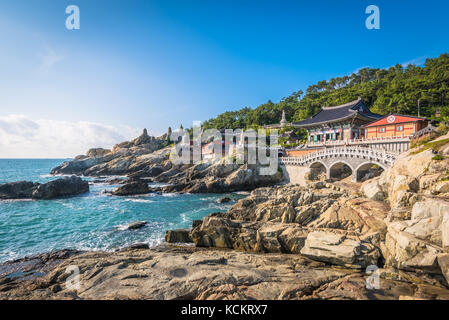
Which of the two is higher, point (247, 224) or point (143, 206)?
point (247, 224)

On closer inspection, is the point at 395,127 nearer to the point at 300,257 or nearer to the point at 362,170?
the point at 362,170

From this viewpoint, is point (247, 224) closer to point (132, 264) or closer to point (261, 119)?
point (132, 264)

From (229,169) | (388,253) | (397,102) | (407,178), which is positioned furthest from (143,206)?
(397,102)

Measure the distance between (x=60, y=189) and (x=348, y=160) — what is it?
155 ft

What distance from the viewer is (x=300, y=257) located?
37.5ft

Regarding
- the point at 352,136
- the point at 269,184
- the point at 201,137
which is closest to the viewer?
the point at 352,136

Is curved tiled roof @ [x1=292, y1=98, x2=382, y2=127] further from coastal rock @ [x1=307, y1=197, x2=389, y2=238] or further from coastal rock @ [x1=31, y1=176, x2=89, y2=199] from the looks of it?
coastal rock @ [x1=31, y1=176, x2=89, y2=199]

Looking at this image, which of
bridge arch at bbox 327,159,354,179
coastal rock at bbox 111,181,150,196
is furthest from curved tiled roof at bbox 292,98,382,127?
coastal rock at bbox 111,181,150,196

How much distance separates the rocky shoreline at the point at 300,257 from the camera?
8.12 m

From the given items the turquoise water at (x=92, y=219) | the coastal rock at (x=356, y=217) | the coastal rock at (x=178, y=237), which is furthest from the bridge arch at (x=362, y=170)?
the coastal rock at (x=178, y=237)

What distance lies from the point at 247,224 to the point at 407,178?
12310 mm

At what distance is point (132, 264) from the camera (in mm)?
10312

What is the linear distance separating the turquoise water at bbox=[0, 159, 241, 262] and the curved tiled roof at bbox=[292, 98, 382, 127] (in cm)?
2295

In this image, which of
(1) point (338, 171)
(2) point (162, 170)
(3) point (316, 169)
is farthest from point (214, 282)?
(2) point (162, 170)
